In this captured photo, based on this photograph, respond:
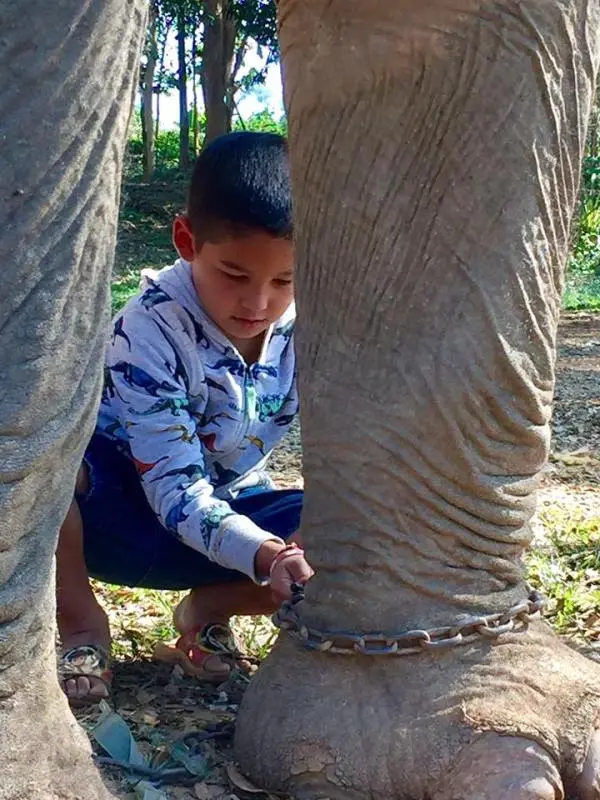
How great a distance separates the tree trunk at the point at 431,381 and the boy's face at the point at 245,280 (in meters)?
0.42

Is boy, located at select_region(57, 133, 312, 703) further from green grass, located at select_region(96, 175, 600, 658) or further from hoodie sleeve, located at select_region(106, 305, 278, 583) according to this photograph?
green grass, located at select_region(96, 175, 600, 658)

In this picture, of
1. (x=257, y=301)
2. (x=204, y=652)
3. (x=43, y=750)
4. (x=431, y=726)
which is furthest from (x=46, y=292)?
(x=204, y=652)

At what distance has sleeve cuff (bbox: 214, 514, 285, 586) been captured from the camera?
6.53 feet

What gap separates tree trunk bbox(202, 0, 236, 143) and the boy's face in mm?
9976

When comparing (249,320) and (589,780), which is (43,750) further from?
(249,320)

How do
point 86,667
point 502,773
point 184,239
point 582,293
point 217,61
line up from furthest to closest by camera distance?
point 217,61 → point 582,293 → point 184,239 → point 86,667 → point 502,773

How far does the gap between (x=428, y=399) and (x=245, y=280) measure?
0.59 metres

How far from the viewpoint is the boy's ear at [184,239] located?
7.39 ft

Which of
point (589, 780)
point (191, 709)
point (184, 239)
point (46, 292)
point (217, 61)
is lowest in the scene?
point (191, 709)

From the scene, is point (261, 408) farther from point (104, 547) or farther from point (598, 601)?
point (598, 601)

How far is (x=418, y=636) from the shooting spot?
5.32 feet

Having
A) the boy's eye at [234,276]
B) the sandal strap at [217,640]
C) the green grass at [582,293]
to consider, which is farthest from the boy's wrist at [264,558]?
the green grass at [582,293]

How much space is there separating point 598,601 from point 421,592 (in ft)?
3.15

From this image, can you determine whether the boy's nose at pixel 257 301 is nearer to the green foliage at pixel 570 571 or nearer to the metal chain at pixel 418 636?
the metal chain at pixel 418 636
